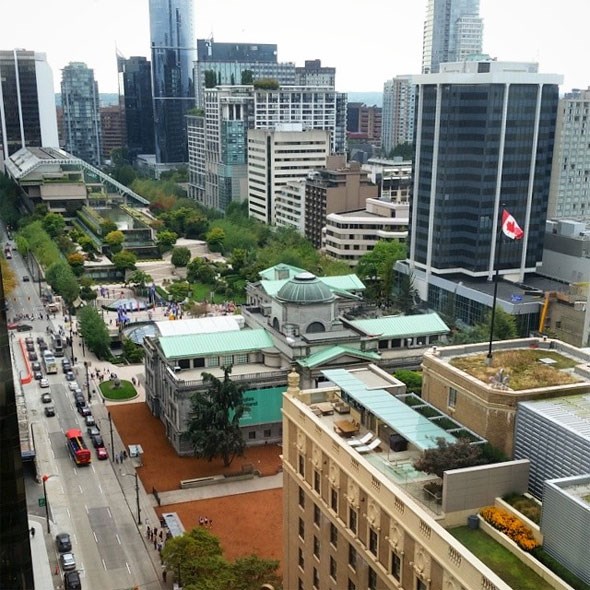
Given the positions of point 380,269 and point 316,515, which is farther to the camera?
point 380,269

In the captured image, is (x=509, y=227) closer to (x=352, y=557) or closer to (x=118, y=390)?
(x=352, y=557)

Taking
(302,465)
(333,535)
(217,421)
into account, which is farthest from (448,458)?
(217,421)

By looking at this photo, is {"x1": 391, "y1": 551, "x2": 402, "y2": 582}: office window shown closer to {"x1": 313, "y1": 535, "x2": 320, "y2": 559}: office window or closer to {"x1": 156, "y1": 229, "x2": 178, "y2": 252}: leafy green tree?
{"x1": 313, "y1": 535, "x2": 320, "y2": 559}: office window

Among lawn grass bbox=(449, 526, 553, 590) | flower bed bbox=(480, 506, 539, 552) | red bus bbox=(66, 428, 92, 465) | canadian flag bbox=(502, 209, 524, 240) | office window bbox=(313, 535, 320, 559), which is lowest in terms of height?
red bus bbox=(66, 428, 92, 465)

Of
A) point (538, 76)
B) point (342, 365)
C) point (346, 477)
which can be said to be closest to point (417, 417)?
point (346, 477)

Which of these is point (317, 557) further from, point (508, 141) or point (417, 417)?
point (508, 141)

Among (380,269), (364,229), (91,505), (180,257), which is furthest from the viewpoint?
(180,257)

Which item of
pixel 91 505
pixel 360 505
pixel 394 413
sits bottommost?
pixel 91 505

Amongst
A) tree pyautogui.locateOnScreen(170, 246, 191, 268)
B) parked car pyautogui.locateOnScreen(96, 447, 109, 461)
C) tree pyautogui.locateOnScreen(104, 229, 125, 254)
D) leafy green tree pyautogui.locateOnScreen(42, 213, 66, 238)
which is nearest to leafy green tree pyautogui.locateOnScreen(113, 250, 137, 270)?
tree pyautogui.locateOnScreen(104, 229, 125, 254)
